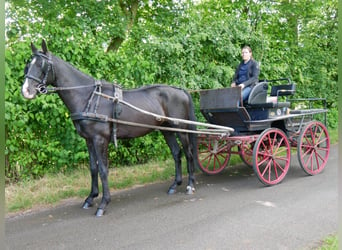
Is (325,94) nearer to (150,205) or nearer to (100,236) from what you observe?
(150,205)

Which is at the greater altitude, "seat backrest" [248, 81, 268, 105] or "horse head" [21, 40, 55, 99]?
"horse head" [21, 40, 55, 99]

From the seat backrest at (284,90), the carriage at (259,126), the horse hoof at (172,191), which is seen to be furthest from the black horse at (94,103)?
the seat backrest at (284,90)

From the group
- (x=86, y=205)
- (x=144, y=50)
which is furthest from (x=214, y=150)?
Answer: (x=144, y=50)

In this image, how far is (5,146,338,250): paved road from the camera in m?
3.60

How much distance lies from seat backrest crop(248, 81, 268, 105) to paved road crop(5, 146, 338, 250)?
1.54 metres

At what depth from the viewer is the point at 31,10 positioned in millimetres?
8773

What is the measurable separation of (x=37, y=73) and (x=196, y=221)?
283 cm

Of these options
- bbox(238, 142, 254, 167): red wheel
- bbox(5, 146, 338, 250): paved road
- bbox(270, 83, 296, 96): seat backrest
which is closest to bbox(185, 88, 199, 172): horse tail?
bbox(5, 146, 338, 250): paved road

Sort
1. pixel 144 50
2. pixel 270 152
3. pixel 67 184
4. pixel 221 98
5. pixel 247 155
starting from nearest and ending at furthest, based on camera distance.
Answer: pixel 67 184 < pixel 270 152 < pixel 221 98 < pixel 247 155 < pixel 144 50

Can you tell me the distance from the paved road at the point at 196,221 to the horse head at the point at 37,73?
1.75 m

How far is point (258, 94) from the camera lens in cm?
599

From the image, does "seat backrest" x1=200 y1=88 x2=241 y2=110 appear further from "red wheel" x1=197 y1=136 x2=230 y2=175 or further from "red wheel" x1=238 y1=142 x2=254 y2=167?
"red wheel" x1=238 y1=142 x2=254 y2=167

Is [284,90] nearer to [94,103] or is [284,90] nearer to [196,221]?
[196,221]

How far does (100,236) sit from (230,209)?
1842mm
